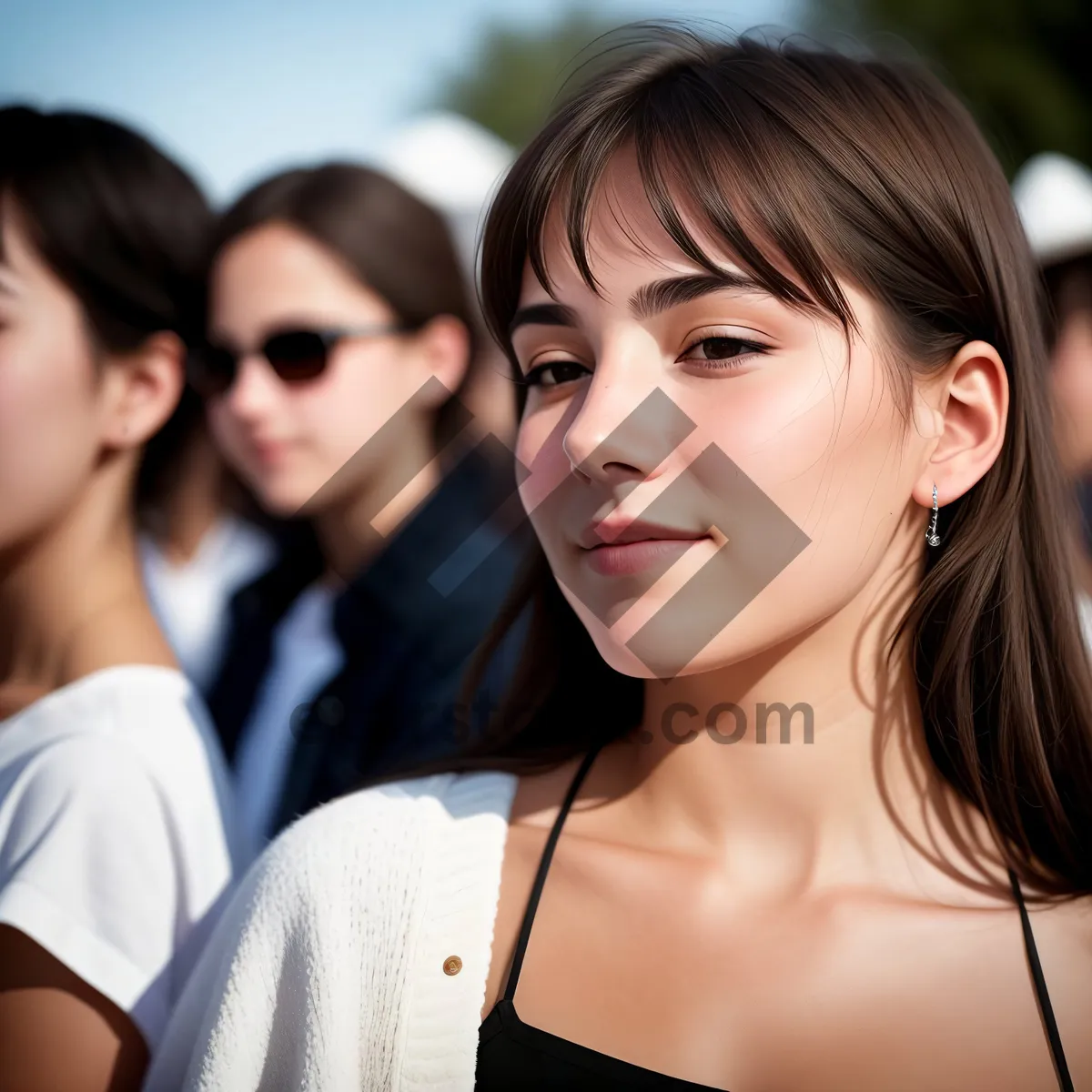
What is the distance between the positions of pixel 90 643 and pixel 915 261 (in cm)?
178

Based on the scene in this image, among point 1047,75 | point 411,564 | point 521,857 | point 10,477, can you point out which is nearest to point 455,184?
point 411,564

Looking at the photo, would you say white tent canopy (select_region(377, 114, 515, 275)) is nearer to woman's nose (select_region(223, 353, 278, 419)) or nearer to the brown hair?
the brown hair

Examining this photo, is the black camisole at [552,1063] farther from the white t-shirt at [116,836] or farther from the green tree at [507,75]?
the green tree at [507,75]

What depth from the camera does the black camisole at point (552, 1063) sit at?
1.55 meters

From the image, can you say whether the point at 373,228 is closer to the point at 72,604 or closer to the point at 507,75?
the point at 72,604

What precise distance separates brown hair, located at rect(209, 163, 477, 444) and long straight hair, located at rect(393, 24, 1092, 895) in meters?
1.62

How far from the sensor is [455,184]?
509 centimetres

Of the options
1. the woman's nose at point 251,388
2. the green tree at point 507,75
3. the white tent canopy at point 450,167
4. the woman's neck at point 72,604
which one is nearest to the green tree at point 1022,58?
the white tent canopy at point 450,167

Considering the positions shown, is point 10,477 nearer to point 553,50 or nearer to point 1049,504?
point 1049,504

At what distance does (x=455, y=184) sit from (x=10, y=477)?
322 cm

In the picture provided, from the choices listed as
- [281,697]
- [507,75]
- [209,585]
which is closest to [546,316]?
[281,697]

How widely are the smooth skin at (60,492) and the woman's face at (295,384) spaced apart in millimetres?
701

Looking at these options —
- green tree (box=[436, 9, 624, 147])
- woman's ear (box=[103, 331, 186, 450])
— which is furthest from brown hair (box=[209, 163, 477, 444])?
green tree (box=[436, 9, 624, 147])

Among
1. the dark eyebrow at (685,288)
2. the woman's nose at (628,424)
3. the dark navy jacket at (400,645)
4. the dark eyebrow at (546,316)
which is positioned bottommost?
the dark navy jacket at (400,645)
